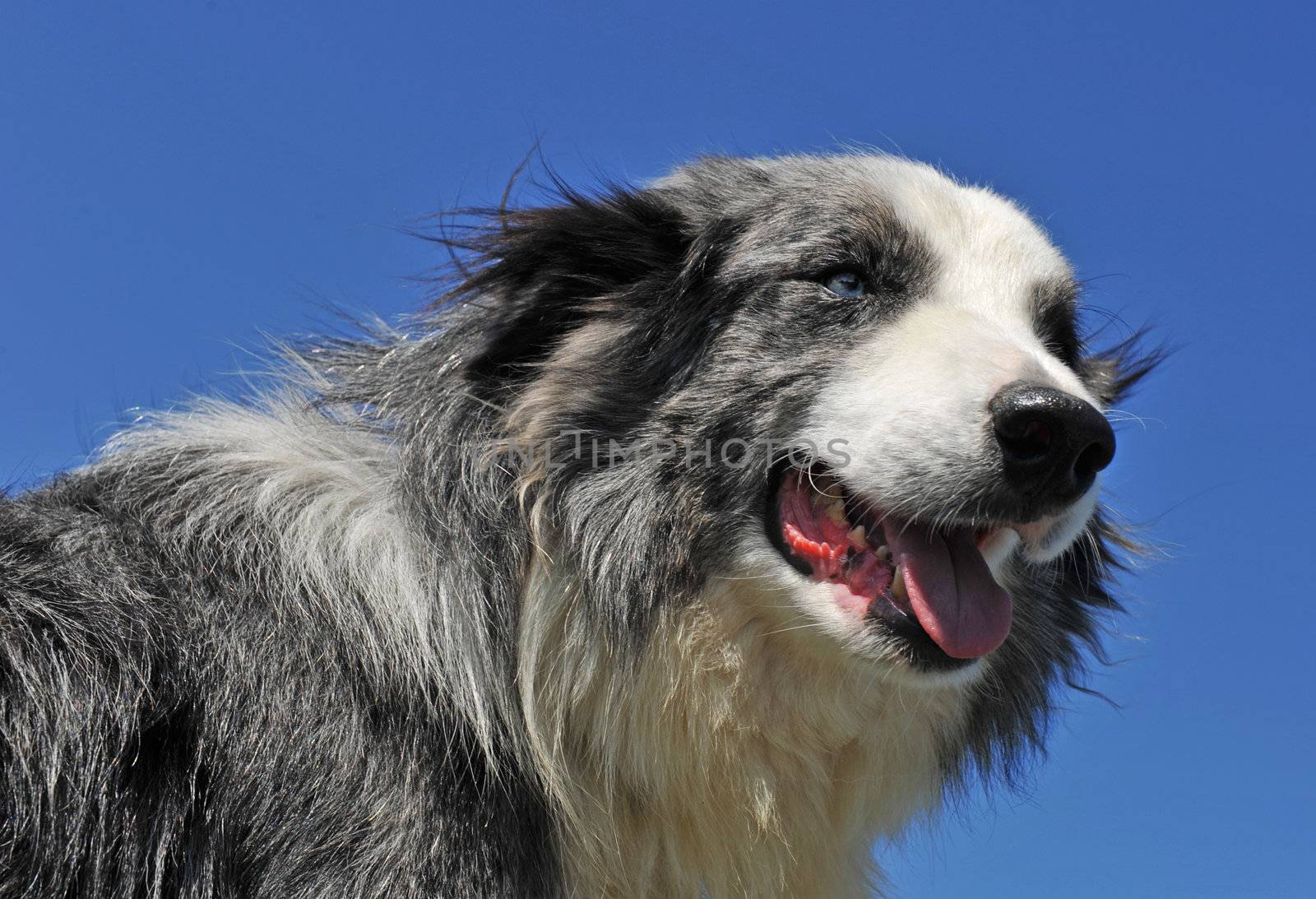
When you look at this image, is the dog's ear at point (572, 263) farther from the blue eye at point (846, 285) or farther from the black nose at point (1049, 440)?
the black nose at point (1049, 440)

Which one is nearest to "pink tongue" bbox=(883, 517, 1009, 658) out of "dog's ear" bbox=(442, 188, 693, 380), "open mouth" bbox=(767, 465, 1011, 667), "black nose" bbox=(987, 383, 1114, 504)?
"open mouth" bbox=(767, 465, 1011, 667)

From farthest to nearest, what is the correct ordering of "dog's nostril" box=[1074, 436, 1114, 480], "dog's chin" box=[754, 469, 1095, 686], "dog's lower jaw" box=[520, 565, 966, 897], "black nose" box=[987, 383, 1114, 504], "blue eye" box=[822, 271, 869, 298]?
1. "blue eye" box=[822, 271, 869, 298]
2. "dog's lower jaw" box=[520, 565, 966, 897]
3. "dog's chin" box=[754, 469, 1095, 686]
4. "dog's nostril" box=[1074, 436, 1114, 480]
5. "black nose" box=[987, 383, 1114, 504]

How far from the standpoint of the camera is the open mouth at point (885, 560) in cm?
416

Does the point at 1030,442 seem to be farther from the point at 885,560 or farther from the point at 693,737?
the point at 693,737

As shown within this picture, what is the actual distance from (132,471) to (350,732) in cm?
140

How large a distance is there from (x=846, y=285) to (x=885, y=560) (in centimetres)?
97

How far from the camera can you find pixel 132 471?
4.68m

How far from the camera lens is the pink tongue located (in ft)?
13.6

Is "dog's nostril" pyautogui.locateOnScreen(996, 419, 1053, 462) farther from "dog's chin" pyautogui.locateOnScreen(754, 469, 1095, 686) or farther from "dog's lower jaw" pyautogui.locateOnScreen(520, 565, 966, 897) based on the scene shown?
"dog's lower jaw" pyautogui.locateOnScreen(520, 565, 966, 897)

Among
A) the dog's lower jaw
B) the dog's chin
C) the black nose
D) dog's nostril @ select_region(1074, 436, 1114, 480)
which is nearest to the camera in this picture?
the black nose

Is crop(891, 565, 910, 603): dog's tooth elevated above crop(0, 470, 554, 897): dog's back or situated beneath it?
elevated above

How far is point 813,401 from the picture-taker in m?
4.29

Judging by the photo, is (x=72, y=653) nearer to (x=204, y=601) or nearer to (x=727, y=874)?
(x=204, y=601)

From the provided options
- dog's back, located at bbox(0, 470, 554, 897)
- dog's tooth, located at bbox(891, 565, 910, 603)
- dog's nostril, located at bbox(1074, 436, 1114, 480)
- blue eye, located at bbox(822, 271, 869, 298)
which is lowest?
dog's back, located at bbox(0, 470, 554, 897)
